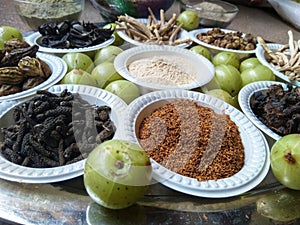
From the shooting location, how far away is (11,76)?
0.84 metres

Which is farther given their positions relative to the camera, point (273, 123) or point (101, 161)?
point (273, 123)

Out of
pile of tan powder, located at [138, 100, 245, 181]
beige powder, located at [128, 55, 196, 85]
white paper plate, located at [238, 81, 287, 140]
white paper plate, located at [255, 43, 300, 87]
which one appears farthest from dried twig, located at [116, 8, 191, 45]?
pile of tan powder, located at [138, 100, 245, 181]

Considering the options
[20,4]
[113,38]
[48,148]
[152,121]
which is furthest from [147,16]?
[48,148]

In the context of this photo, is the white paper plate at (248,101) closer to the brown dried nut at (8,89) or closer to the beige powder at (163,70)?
the beige powder at (163,70)

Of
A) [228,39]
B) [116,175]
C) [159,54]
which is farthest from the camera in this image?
[228,39]

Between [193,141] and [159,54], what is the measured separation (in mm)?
471

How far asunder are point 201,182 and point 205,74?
1.44 feet

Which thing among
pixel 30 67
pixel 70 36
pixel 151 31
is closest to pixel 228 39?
pixel 151 31

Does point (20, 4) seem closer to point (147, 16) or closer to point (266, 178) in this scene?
point (147, 16)

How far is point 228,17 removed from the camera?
147 cm

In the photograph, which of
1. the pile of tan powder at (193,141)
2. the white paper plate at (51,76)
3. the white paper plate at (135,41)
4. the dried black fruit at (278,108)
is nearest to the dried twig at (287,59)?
the dried black fruit at (278,108)

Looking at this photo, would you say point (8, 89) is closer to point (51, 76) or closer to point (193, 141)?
point (51, 76)

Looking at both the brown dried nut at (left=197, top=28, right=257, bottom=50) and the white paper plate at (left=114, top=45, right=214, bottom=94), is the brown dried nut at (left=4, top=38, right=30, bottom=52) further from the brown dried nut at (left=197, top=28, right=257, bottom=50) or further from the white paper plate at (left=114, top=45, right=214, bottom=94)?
the brown dried nut at (left=197, top=28, right=257, bottom=50)

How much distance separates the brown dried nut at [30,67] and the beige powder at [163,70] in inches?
9.9
